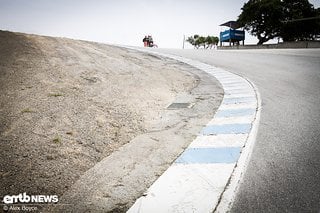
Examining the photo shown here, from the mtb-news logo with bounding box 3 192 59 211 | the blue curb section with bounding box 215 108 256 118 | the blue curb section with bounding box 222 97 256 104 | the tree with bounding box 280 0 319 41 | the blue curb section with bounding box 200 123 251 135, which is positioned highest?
the tree with bounding box 280 0 319 41

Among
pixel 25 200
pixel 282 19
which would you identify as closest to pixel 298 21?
pixel 282 19

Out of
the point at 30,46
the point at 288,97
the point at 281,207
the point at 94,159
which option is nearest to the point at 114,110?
the point at 94,159

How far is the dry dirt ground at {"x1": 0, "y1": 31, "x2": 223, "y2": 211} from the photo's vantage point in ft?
10.7

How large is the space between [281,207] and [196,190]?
924 millimetres

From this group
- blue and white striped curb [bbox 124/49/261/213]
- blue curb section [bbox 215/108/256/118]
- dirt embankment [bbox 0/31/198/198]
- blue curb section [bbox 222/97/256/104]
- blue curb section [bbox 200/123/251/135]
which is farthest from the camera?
blue curb section [bbox 222/97/256/104]

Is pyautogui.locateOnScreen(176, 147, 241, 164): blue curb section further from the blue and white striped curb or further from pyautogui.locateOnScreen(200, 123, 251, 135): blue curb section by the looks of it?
pyautogui.locateOnScreen(200, 123, 251, 135): blue curb section

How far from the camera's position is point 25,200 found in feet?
8.96

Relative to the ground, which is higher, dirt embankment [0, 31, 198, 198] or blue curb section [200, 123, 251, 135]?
dirt embankment [0, 31, 198, 198]

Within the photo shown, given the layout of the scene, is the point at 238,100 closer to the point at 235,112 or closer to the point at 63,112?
the point at 235,112

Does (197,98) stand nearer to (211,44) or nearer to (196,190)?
(196,190)

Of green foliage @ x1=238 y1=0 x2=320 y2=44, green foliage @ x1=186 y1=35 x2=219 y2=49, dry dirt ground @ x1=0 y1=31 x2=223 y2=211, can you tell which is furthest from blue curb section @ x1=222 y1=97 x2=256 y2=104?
green foliage @ x1=186 y1=35 x2=219 y2=49

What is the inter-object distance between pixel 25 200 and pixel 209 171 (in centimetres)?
226

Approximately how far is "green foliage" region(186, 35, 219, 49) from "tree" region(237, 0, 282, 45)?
138 feet

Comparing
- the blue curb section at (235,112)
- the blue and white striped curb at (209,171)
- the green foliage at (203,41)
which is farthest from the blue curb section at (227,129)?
the green foliage at (203,41)
